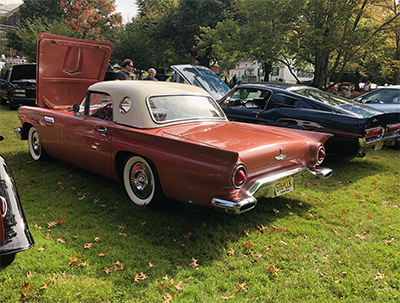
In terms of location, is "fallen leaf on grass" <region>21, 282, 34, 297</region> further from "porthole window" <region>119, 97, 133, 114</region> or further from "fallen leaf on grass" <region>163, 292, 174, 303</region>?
"porthole window" <region>119, 97, 133, 114</region>

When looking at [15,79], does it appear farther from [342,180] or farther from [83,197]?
[342,180]

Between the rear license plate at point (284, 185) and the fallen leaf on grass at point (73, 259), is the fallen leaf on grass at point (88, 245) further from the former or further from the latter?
the rear license plate at point (284, 185)

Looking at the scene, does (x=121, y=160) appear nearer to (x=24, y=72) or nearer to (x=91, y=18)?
(x=24, y=72)

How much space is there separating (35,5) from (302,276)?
157 ft

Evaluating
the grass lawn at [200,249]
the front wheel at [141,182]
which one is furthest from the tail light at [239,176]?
the front wheel at [141,182]

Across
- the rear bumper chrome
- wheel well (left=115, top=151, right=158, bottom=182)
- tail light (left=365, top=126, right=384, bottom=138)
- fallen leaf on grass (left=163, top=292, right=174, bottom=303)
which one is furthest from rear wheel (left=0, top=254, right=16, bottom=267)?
tail light (left=365, top=126, right=384, bottom=138)

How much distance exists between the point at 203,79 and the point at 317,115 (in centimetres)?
479

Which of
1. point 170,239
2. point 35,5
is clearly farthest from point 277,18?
point 35,5

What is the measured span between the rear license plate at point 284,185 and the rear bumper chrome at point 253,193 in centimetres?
5

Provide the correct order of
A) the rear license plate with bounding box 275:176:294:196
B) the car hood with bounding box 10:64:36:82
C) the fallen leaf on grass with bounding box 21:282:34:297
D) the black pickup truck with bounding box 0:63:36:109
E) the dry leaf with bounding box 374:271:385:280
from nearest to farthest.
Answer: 1. the fallen leaf on grass with bounding box 21:282:34:297
2. the dry leaf with bounding box 374:271:385:280
3. the rear license plate with bounding box 275:176:294:196
4. the black pickup truck with bounding box 0:63:36:109
5. the car hood with bounding box 10:64:36:82

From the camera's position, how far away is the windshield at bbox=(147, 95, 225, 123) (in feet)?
13.7

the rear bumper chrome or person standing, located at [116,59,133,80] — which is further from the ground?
person standing, located at [116,59,133,80]

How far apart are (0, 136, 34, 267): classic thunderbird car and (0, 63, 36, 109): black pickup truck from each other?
10901mm

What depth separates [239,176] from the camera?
126 inches
